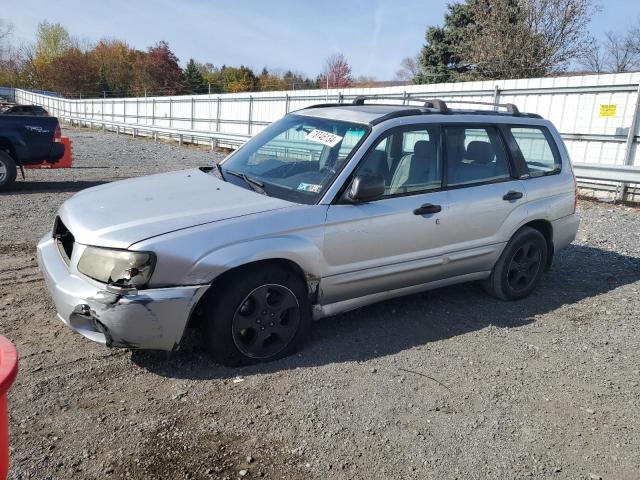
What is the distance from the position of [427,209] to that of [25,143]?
347 inches

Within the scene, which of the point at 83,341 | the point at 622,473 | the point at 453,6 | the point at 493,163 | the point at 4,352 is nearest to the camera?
the point at 4,352

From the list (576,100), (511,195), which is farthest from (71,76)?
(511,195)

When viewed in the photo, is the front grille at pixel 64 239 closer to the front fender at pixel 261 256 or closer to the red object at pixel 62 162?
the front fender at pixel 261 256

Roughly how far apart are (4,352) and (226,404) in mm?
A: 1706

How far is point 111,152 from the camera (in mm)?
18703

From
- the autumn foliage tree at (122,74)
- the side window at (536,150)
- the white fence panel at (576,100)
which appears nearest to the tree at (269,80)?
the autumn foliage tree at (122,74)

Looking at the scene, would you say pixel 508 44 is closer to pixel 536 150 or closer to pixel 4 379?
pixel 536 150

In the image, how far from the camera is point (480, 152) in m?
4.72

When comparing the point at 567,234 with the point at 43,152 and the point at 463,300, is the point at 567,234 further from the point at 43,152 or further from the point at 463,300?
the point at 43,152

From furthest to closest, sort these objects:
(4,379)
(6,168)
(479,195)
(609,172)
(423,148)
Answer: (609,172) → (6,168) → (479,195) → (423,148) → (4,379)

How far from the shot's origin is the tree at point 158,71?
64806mm

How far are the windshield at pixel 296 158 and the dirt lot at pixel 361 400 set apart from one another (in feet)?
3.88

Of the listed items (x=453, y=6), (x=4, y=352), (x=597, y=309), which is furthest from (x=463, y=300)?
(x=453, y=6)

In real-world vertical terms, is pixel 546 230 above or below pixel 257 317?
above
